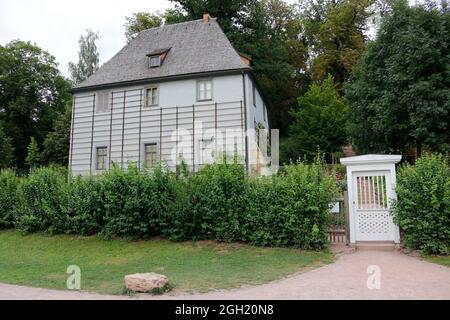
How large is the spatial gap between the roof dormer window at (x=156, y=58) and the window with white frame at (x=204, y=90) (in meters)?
3.40

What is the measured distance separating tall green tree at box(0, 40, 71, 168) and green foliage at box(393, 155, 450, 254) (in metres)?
39.5

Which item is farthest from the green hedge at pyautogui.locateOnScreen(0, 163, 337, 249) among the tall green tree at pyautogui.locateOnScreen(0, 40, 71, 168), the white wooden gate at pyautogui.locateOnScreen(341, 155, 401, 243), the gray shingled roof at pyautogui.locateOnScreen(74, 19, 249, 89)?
the tall green tree at pyautogui.locateOnScreen(0, 40, 71, 168)

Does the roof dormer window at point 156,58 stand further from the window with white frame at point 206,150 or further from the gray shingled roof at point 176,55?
the window with white frame at point 206,150

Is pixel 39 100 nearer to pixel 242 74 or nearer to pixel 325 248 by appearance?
pixel 242 74

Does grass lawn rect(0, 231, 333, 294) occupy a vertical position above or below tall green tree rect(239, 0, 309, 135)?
below

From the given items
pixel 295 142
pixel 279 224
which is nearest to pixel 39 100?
pixel 295 142

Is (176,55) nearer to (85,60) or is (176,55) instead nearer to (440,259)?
(440,259)

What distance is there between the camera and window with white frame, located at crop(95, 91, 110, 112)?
23.3m

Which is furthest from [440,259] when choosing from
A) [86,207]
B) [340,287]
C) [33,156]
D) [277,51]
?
[33,156]

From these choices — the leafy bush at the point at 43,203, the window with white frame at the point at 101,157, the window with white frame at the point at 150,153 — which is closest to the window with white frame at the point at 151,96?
the window with white frame at the point at 150,153

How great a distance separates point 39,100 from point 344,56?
3430 cm

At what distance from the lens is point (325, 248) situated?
11.4 meters

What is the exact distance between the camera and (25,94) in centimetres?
4344

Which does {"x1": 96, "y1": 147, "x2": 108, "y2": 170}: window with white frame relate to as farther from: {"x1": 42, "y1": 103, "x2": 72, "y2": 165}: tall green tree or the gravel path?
the gravel path
